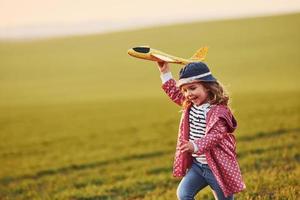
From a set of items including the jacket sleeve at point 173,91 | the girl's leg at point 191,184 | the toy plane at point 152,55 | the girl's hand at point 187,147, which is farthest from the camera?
the jacket sleeve at point 173,91

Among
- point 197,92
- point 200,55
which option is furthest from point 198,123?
point 200,55

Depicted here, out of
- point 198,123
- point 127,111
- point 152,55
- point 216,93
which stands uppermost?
point 152,55

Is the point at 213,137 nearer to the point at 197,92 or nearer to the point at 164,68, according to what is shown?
the point at 197,92

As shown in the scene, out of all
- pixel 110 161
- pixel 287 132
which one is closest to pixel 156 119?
pixel 287 132

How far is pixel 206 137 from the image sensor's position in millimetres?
A: 5270

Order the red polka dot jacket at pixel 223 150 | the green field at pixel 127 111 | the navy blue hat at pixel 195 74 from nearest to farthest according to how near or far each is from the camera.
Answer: the red polka dot jacket at pixel 223 150
the navy blue hat at pixel 195 74
the green field at pixel 127 111

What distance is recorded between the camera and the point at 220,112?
5.39 meters

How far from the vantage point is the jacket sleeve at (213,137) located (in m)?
5.21

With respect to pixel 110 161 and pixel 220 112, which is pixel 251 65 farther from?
pixel 220 112

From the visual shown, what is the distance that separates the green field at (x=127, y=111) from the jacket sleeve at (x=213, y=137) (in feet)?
6.56

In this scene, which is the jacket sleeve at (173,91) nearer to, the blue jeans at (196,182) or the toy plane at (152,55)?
the toy plane at (152,55)

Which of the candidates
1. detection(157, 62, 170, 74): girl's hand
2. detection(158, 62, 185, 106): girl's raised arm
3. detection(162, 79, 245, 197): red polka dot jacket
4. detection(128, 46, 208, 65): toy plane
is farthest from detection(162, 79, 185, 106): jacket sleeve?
detection(162, 79, 245, 197): red polka dot jacket

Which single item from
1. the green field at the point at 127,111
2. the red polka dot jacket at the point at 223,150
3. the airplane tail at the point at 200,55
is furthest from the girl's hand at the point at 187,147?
the green field at the point at 127,111

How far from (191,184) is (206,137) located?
59 centimetres
